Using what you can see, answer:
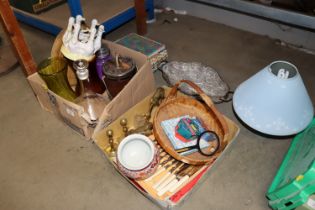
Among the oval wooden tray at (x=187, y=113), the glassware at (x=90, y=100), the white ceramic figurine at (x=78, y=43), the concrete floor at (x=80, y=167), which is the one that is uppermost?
the white ceramic figurine at (x=78, y=43)

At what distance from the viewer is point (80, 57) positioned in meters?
1.00

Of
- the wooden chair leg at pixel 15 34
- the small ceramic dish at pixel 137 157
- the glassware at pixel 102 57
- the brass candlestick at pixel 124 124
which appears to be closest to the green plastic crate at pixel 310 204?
the small ceramic dish at pixel 137 157

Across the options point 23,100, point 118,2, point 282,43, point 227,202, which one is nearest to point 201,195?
point 227,202

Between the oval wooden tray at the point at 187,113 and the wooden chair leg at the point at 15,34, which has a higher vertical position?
the wooden chair leg at the point at 15,34

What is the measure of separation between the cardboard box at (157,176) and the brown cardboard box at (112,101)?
0.03m

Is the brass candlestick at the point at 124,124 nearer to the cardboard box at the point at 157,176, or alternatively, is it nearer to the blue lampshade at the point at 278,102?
the cardboard box at the point at 157,176

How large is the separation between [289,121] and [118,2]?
47.4 inches

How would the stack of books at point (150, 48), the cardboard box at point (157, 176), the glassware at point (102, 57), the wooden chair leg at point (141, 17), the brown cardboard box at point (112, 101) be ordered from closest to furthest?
1. the cardboard box at point (157, 176)
2. the brown cardboard box at point (112, 101)
3. the glassware at point (102, 57)
4. the stack of books at point (150, 48)
5. the wooden chair leg at point (141, 17)

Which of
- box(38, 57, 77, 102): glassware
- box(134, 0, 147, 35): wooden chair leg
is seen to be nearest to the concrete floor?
box(38, 57, 77, 102): glassware

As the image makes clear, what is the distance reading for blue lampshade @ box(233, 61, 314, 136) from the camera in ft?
2.96

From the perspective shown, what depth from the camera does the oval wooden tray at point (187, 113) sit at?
3.02 feet

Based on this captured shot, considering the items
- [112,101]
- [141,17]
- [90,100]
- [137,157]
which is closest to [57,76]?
[90,100]

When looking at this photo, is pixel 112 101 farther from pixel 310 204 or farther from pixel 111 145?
pixel 310 204

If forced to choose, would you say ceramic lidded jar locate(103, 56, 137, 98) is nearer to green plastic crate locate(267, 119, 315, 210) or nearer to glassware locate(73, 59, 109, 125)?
glassware locate(73, 59, 109, 125)
